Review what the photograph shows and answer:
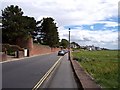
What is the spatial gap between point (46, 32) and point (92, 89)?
12926cm

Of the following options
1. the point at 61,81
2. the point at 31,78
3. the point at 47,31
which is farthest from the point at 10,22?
the point at 47,31

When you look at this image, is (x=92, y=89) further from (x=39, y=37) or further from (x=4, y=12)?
(x=39, y=37)

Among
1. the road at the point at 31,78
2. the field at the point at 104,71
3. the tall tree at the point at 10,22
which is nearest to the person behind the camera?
the road at the point at 31,78

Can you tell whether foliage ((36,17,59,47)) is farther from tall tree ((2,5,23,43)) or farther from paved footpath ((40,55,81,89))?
paved footpath ((40,55,81,89))

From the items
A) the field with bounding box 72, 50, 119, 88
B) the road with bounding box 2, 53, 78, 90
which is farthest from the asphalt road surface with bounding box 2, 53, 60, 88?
the field with bounding box 72, 50, 119, 88

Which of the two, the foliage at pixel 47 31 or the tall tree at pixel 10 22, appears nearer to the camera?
the tall tree at pixel 10 22

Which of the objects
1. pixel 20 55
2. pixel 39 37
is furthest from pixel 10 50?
pixel 39 37

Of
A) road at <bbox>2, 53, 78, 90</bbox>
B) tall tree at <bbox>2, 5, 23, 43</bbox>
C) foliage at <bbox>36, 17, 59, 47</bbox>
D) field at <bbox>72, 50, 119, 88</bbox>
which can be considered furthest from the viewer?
foliage at <bbox>36, 17, 59, 47</bbox>

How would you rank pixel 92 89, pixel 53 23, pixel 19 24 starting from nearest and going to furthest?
pixel 92 89 → pixel 19 24 → pixel 53 23

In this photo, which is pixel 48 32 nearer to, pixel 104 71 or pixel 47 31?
pixel 47 31

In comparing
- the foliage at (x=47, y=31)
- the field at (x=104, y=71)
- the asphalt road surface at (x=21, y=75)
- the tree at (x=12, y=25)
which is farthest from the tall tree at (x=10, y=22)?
the foliage at (x=47, y=31)

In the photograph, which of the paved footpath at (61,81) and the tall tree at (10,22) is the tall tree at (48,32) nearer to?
the tall tree at (10,22)

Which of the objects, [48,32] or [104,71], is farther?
[48,32]

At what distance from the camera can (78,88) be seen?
15.4 m
